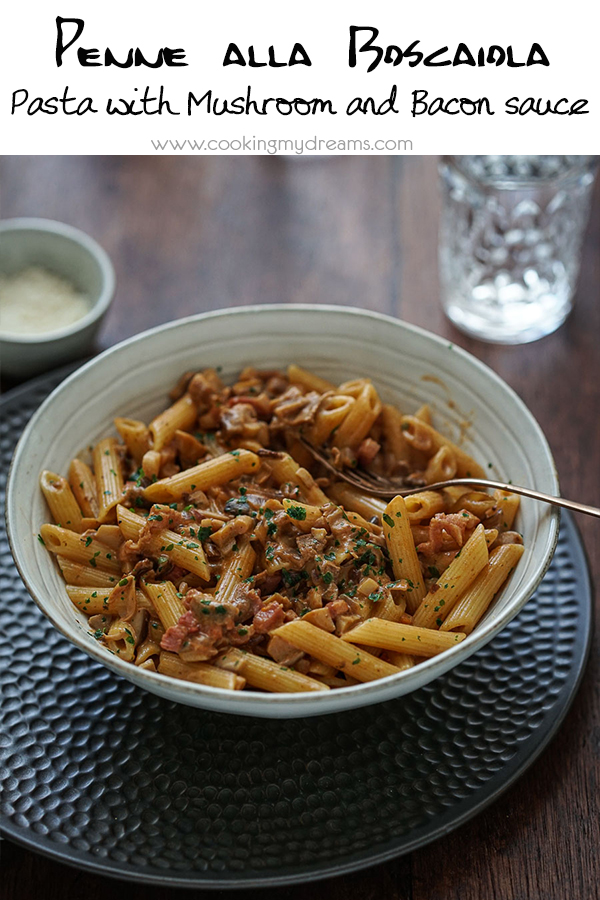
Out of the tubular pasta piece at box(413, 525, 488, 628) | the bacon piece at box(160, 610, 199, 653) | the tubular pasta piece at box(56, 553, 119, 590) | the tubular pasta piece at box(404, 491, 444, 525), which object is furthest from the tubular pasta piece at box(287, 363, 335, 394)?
the bacon piece at box(160, 610, 199, 653)

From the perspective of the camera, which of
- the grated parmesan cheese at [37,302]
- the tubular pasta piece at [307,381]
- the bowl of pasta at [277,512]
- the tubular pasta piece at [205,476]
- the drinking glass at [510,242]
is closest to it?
the bowl of pasta at [277,512]

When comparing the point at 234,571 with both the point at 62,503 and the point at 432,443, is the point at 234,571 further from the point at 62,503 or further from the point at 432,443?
the point at 432,443

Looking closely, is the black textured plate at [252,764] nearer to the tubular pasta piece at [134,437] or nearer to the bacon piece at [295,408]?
the tubular pasta piece at [134,437]

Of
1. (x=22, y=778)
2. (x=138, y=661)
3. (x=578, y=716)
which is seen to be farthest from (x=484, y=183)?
(x=22, y=778)

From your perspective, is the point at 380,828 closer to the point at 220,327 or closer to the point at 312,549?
the point at 312,549

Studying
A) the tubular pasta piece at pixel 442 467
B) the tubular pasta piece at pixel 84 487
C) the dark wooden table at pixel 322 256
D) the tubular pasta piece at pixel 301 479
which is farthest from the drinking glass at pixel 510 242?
the tubular pasta piece at pixel 84 487

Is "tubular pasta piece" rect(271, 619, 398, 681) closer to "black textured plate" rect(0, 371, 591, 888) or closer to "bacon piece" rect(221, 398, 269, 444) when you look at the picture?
"black textured plate" rect(0, 371, 591, 888)
